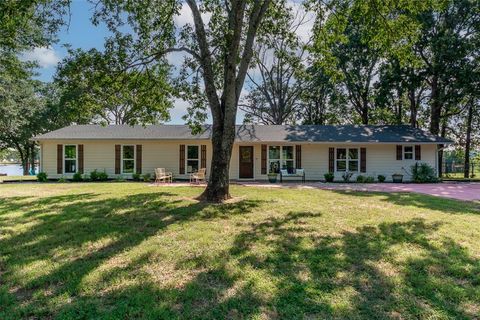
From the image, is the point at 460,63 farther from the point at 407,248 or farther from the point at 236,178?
the point at 407,248

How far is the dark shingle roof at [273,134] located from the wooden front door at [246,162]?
2.57 ft

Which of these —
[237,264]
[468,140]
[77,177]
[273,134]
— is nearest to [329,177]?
[273,134]

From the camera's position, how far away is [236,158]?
18781 mm

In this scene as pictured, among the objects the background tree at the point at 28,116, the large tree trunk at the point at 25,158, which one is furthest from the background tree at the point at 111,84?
the large tree trunk at the point at 25,158

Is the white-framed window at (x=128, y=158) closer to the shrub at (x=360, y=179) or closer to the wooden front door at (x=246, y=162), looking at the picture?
the wooden front door at (x=246, y=162)

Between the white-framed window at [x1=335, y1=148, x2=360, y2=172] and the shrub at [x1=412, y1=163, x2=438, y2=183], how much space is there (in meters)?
3.19

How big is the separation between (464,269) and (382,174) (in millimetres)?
15514

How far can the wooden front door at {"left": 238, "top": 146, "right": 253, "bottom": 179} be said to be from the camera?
1878 centimetres

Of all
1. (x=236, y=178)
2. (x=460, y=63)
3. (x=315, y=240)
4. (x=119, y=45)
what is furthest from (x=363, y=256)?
(x=460, y=63)

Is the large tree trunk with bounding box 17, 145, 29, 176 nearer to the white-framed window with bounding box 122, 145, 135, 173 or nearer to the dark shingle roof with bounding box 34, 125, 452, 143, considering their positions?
the dark shingle roof with bounding box 34, 125, 452, 143

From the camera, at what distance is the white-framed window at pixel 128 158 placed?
18.8 metres

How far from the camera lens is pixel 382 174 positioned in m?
18.8

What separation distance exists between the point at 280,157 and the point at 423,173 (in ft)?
27.3

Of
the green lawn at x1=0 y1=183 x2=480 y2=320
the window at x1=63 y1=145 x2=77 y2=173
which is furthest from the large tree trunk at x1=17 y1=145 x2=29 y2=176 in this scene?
the green lawn at x1=0 y1=183 x2=480 y2=320
